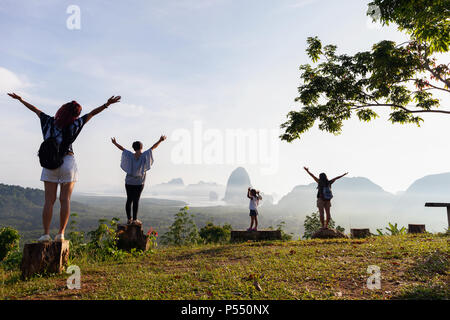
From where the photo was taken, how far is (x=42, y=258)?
499 centimetres

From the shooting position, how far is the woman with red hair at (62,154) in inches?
198

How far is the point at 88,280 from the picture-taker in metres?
4.87

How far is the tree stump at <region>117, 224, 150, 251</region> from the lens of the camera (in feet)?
25.8

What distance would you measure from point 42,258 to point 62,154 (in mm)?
2011

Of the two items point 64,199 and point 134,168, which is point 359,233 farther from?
point 64,199

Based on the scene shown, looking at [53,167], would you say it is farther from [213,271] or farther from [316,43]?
[316,43]

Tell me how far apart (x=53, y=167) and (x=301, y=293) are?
4879 millimetres

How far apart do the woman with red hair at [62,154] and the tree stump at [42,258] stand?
0.60 ft

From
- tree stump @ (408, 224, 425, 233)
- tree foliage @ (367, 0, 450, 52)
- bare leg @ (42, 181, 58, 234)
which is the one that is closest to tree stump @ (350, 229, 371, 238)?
tree stump @ (408, 224, 425, 233)

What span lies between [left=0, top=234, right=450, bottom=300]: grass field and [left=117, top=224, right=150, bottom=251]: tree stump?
92 cm

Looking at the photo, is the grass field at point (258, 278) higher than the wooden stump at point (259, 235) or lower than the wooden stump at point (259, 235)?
higher

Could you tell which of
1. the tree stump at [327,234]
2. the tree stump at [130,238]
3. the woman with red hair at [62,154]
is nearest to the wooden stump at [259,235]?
the tree stump at [327,234]

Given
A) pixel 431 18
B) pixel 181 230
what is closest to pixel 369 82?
pixel 431 18

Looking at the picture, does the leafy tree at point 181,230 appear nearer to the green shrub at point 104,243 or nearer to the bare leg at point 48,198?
the green shrub at point 104,243
